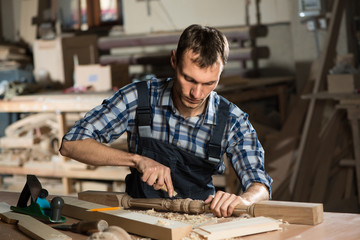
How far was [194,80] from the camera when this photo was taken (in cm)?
275

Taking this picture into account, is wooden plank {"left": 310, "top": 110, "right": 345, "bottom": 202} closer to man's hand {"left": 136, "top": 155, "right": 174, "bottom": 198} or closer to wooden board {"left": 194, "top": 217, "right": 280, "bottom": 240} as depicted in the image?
man's hand {"left": 136, "top": 155, "right": 174, "bottom": 198}

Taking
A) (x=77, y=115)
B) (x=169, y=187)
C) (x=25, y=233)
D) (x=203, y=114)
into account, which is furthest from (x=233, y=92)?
(x=25, y=233)

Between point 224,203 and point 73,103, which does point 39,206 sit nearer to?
point 224,203

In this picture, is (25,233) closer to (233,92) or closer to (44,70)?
(233,92)

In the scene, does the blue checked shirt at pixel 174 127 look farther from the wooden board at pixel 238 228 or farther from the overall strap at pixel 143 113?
the wooden board at pixel 238 228

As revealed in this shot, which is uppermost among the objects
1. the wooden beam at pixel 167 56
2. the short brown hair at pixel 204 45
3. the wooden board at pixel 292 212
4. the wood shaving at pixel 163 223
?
the short brown hair at pixel 204 45

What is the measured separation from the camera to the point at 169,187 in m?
2.50

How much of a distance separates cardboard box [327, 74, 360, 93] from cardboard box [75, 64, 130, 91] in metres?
2.41

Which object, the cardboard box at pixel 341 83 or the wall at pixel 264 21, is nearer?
the cardboard box at pixel 341 83

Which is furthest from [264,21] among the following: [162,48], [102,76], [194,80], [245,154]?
[194,80]

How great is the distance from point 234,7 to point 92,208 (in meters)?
5.85

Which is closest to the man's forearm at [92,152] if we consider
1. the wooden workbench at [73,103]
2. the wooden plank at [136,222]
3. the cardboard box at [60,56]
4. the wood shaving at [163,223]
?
the wooden plank at [136,222]

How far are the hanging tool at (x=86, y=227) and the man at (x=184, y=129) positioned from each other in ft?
1.85

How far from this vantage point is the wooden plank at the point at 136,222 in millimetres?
2051
